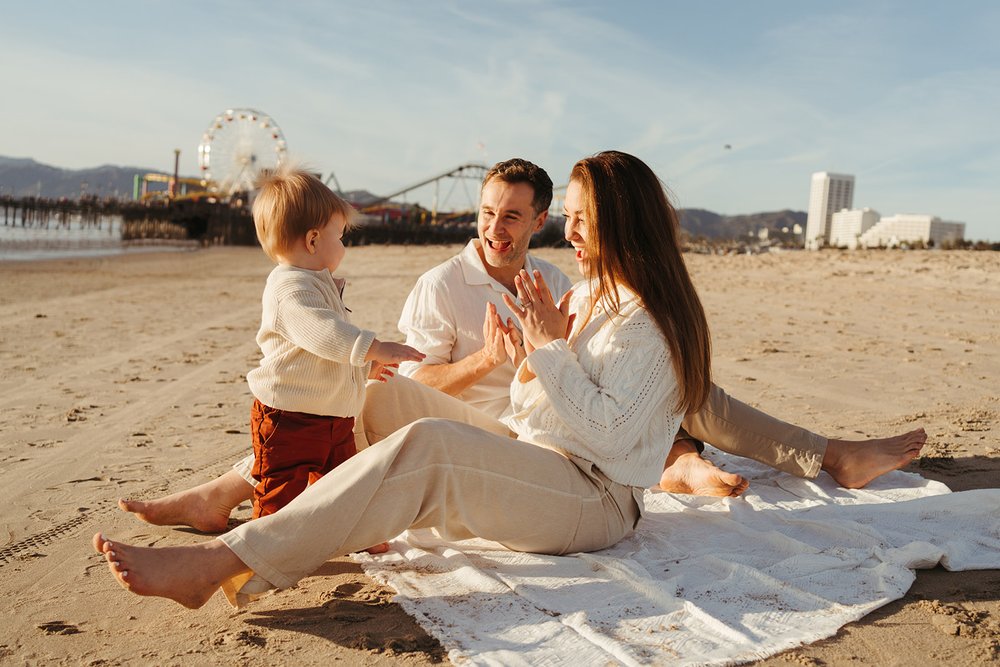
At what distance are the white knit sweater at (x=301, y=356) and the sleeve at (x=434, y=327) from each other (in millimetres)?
668

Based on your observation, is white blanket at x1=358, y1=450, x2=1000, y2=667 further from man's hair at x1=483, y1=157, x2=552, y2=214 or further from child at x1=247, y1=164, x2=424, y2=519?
man's hair at x1=483, y1=157, x2=552, y2=214

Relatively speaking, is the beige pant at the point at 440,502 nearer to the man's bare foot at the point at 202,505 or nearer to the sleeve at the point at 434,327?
the man's bare foot at the point at 202,505

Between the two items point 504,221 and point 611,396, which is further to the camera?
point 504,221

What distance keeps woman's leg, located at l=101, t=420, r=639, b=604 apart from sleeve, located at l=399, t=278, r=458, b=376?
113 centimetres

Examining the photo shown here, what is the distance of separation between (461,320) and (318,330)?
0.97 m

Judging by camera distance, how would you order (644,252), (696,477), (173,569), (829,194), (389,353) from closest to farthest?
(173,569) < (644,252) < (389,353) < (696,477) < (829,194)

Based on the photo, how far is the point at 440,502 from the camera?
7.51 feet

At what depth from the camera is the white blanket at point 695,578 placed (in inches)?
82.2

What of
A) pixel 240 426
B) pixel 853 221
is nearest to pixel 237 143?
pixel 240 426

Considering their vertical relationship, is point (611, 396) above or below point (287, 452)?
above

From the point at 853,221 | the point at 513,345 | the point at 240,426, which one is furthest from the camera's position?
the point at 853,221

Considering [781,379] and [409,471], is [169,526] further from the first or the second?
[781,379]

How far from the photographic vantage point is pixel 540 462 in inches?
92.9

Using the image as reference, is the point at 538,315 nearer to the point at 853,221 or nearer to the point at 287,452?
the point at 287,452
